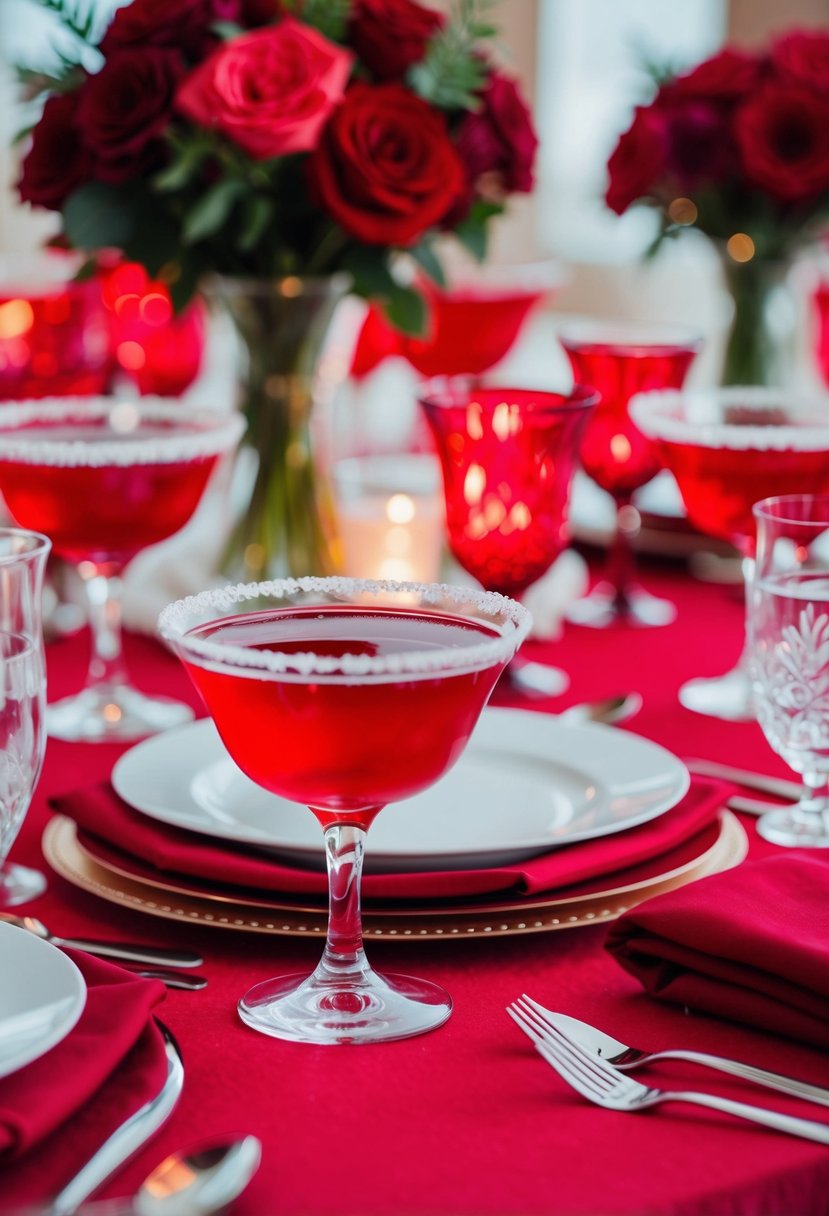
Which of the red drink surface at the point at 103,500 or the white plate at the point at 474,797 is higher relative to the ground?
the red drink surface at the point at 103,500

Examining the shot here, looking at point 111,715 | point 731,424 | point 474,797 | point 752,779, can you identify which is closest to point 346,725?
point 474,797

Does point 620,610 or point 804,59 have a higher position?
point 804,59

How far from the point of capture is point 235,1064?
0.79 meters

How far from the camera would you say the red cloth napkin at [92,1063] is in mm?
676

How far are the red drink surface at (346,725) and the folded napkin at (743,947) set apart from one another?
5.4 inches

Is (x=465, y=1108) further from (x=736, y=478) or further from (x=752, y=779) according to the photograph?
(x=736, y=478)

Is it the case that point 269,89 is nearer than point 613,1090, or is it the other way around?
point 613,1090

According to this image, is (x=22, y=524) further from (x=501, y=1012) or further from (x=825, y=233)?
(x=825, y=233)

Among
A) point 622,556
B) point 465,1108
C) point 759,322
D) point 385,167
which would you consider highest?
point 385,167

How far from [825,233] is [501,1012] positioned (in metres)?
1.40

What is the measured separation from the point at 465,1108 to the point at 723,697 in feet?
2.42

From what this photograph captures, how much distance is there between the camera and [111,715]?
54.1 inches

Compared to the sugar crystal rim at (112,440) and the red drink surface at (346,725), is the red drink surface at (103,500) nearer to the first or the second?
the sugar crystal rim at (112,440)

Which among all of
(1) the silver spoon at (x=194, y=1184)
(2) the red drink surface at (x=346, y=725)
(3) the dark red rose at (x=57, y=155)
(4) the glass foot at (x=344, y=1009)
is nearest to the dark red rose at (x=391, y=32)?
(3) the dark red rose at (x=57, y=155)
